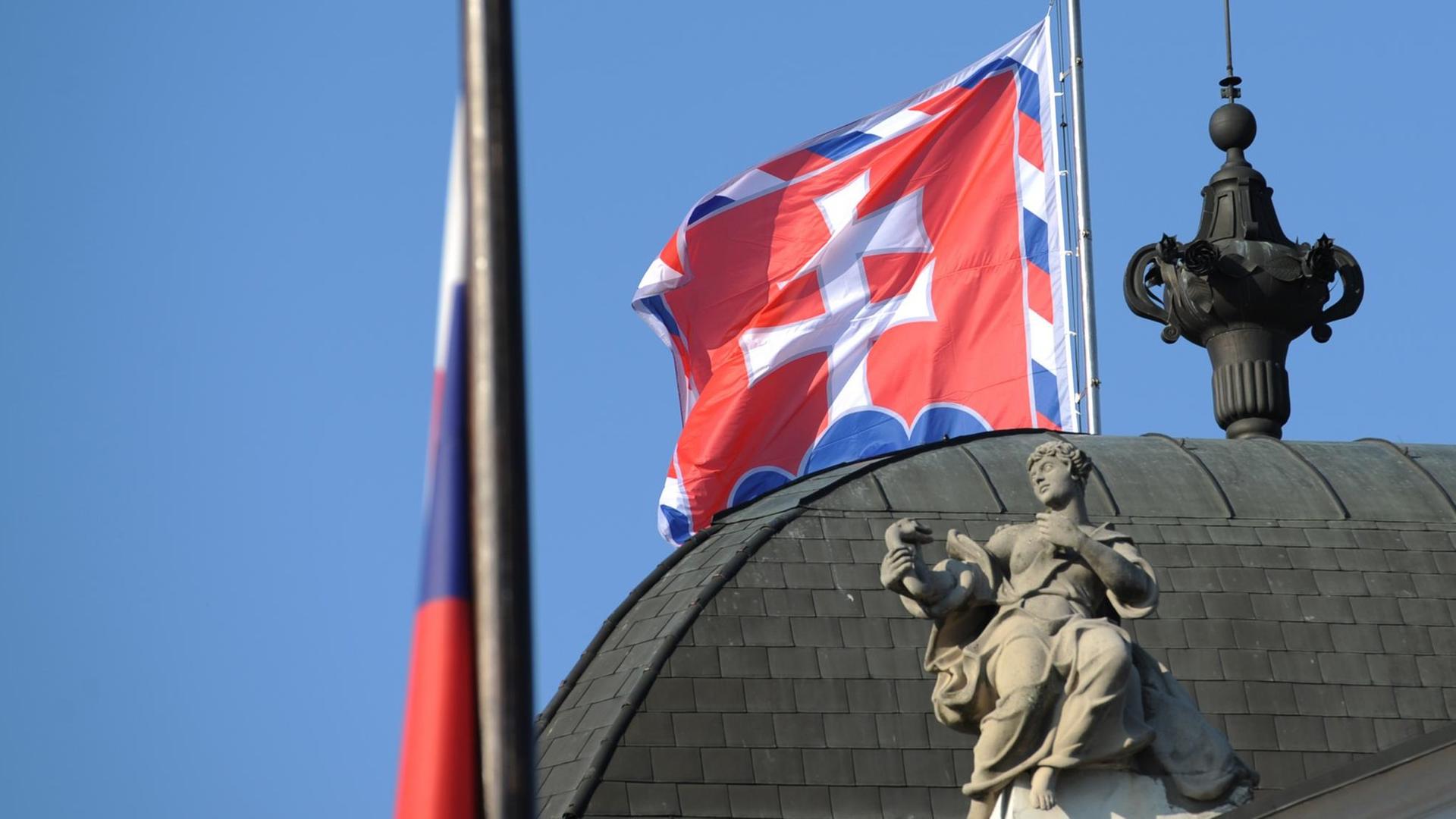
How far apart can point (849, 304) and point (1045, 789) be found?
1221 cm

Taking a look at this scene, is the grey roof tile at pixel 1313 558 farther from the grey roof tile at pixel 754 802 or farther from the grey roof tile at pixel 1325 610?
the grey roof tile at pixel 754 802

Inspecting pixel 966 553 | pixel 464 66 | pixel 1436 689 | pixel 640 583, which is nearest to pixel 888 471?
pixel 640 583

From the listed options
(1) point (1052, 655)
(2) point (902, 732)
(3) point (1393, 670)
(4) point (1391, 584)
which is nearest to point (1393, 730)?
(3) point (1393, 670)

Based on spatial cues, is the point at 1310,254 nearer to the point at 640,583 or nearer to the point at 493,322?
the point at 640,583

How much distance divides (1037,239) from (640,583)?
6.04m

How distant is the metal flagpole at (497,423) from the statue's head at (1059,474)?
10326mm

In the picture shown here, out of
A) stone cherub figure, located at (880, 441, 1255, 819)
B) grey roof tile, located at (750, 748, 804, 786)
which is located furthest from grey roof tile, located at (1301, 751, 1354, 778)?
stone cherub figure, located at (880, 441, 1255, 819)

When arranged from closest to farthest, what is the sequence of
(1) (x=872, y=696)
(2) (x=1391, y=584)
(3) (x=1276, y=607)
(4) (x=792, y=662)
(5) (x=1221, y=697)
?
1. (1) (x=872, y=696)
2. (4) (x=792, y=662)
3. (5) (x=1221, y=697)
4. (3) (x=1276, y=607)
5. (2) (x=1391, y=584)

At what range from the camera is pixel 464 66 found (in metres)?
11.1

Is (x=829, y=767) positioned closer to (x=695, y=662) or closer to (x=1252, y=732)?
(x=695, y=662)

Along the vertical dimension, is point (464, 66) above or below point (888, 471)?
below

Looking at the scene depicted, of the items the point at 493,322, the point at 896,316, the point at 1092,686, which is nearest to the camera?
the point at 493,322

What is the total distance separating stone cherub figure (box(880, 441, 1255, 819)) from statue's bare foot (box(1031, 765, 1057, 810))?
0.03 ft

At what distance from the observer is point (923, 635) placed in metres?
27.8
